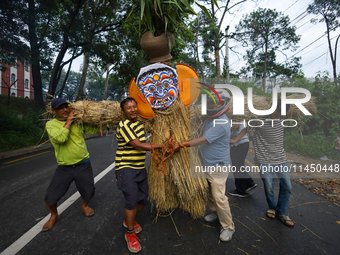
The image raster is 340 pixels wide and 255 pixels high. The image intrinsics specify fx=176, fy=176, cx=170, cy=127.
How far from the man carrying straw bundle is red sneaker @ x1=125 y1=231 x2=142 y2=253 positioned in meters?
0.93

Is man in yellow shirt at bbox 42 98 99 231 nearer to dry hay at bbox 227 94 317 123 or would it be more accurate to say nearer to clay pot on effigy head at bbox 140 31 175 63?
clay pot on effigy head at bbox 140 31 175 63

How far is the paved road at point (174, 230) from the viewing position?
1.89 m

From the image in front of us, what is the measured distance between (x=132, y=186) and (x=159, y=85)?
1197 mm

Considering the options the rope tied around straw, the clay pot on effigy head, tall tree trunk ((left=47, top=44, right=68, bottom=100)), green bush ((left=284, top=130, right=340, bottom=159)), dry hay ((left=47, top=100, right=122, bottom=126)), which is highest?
tall tree trunk ((left=47, top=44, right=68, bottom=100))

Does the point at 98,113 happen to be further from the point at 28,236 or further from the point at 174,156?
the point at 28,236

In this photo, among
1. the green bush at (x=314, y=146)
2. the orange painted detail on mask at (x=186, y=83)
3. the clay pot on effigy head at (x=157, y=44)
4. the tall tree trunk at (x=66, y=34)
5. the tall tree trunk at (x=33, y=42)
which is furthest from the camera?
the tall tree trunk at (x=66, y=34)

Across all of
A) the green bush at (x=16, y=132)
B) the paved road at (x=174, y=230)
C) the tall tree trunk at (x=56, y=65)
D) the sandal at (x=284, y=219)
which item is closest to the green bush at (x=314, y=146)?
the paved road at (x=174, y=230)

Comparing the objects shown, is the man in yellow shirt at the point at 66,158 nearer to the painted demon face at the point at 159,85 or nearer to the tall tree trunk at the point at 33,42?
the painted demon face at the point at 159,85

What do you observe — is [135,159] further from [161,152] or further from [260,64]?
[260,64]

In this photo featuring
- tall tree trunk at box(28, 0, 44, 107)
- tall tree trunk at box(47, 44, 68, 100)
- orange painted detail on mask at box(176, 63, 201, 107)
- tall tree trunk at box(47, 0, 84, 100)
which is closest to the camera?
orange painted detail on mask at box(176, 63, 201, 107)

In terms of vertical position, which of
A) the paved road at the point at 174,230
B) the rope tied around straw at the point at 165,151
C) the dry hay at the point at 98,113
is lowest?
the paved road at the point at 174,230

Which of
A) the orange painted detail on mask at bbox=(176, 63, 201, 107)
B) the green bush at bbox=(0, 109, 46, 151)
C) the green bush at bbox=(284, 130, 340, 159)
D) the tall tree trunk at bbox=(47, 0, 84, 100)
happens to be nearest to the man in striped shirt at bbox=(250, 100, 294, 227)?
the orange painted detail on mask at bbox=(176, 63, 201, 107)

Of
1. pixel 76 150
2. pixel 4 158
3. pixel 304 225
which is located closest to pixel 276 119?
pixel 304 225

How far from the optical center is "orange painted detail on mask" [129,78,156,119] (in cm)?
214
